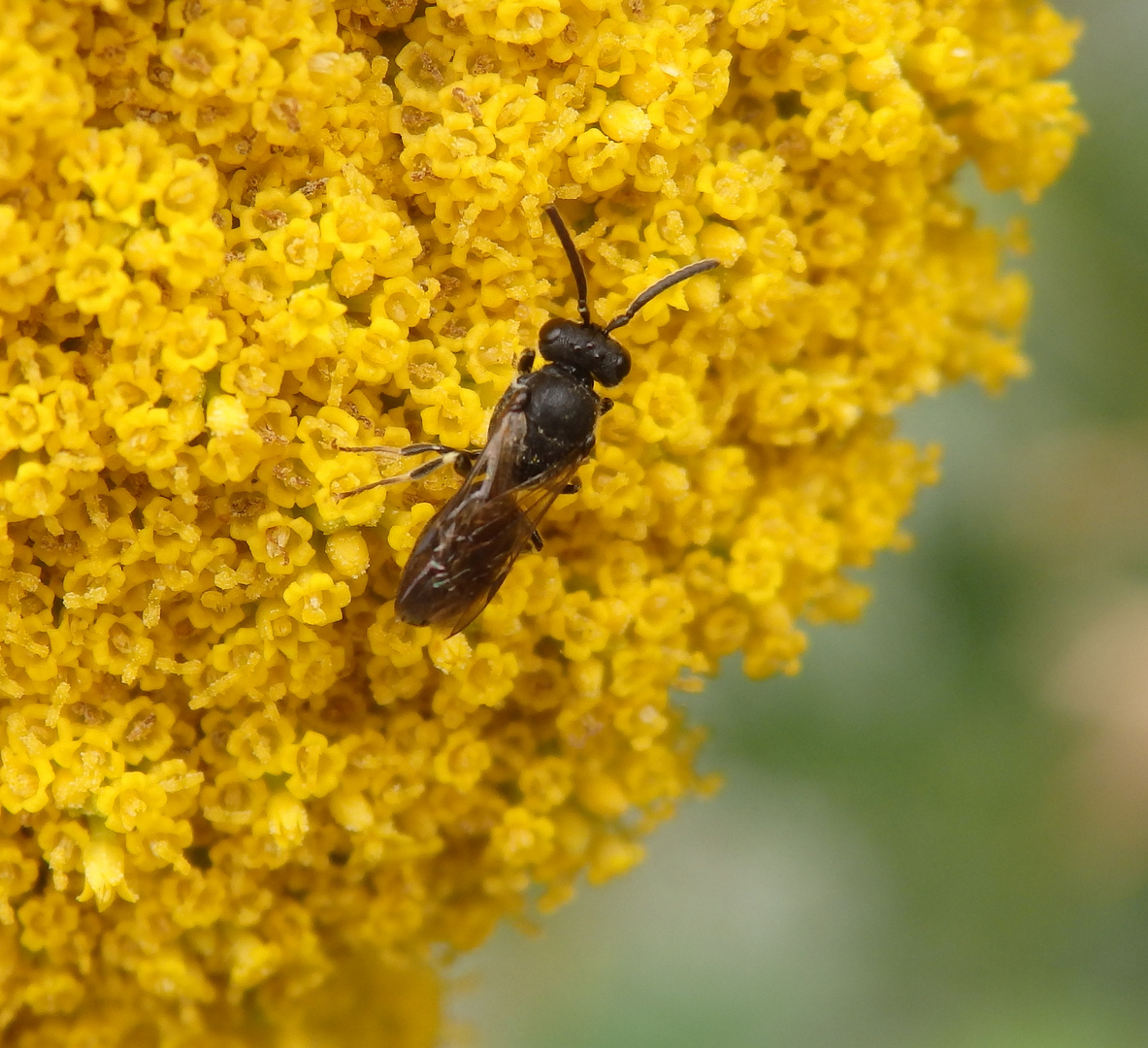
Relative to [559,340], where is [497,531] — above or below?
below

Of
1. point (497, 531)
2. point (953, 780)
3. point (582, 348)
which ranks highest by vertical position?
point (582, 348)

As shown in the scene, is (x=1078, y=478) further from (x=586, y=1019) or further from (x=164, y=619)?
(x=164, y=619)

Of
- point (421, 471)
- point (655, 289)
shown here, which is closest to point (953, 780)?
point (655, 289)

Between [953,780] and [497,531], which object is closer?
[497,531]

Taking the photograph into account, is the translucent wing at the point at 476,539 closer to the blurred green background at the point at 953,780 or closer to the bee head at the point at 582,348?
the bee head at the point at 582,348

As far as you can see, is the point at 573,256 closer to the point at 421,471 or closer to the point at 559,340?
the point at 559,340

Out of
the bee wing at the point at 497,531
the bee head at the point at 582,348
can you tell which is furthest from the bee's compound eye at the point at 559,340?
the bee wing at the point at 497,531

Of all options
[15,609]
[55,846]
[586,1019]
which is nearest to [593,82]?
[15,609]
